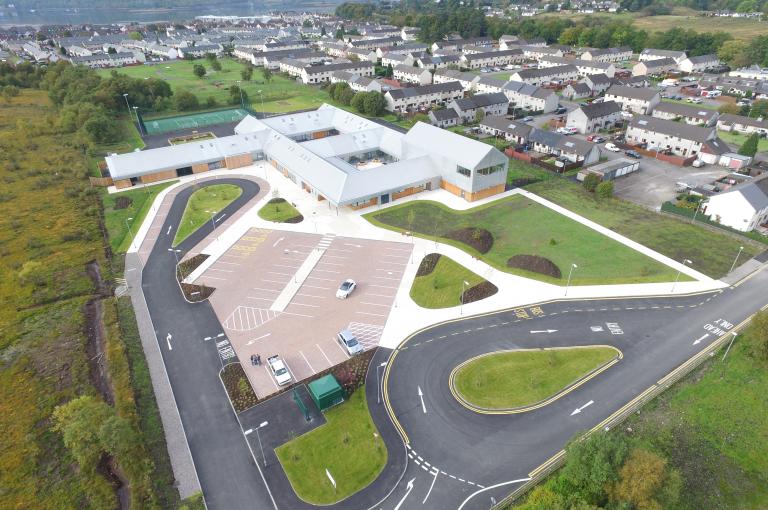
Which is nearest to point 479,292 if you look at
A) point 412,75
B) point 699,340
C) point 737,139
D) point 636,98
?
point 699,340

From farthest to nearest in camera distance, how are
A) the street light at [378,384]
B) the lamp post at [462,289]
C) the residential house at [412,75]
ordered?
the residential house at [412,75] < the lamp post at [462,289] < the street light at [378,384]

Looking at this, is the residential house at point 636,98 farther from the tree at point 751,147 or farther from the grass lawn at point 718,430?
the grass lawn at point 718,430

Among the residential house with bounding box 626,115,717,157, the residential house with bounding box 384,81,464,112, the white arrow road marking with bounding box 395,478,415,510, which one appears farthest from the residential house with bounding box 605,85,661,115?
the white arrow road marking with bounding box 395,478,415,510

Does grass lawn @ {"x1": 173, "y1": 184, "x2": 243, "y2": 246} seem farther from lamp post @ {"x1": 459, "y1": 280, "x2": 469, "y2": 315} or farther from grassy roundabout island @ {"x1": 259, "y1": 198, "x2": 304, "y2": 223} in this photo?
lamp post @ {"x1": 459, "y1": 280, "x2": 469, "y2": 315}

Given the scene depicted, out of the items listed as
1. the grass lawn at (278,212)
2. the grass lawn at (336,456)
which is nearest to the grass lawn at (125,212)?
the grass lawn at (278,212)

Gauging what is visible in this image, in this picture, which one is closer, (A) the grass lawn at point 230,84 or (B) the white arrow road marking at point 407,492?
(B) the white arrow road marking at point 407,492

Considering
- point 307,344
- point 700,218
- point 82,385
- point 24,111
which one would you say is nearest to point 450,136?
point 700,218

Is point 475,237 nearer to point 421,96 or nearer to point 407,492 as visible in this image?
point 407,492
